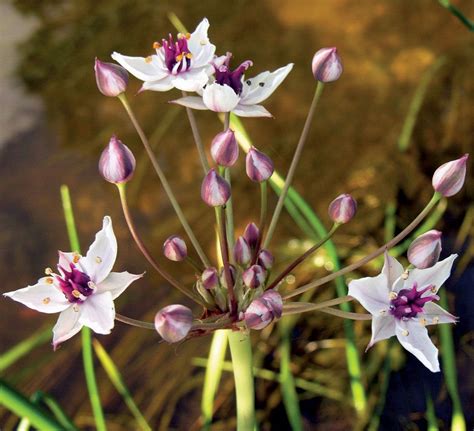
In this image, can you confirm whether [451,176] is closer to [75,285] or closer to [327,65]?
[327,65]

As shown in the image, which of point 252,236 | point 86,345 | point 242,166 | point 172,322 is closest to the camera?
point 172,322

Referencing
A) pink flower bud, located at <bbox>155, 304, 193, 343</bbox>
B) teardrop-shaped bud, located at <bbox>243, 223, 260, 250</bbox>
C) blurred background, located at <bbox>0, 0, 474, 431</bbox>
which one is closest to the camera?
pink flower bud, located at <bbox>155, 304, 193, 343</bbox>

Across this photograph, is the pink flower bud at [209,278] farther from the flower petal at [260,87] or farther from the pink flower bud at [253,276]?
the flower petal at [260,87]

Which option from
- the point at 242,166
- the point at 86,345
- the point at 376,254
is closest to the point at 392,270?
the point at 376,254

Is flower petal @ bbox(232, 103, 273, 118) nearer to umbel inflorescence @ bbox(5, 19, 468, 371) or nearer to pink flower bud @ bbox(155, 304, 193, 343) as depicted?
umbel inflorescence @ bbox(5, 19, 468, 371)

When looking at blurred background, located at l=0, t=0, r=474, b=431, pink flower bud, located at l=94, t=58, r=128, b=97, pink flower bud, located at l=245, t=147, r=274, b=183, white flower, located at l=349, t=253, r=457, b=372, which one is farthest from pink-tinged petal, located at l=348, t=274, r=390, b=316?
blurred background, located at l=0, t=0, r=474, b=431
